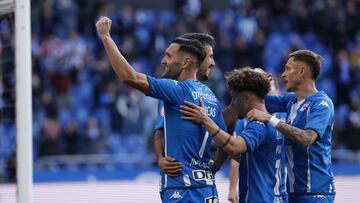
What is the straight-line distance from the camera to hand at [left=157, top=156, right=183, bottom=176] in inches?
279

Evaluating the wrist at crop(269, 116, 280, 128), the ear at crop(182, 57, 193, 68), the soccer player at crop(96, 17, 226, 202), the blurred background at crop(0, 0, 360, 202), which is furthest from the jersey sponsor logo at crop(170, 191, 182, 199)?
the blurred background at crop(0, 0, 360, 202)

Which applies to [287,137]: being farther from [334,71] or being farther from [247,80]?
[334,71]

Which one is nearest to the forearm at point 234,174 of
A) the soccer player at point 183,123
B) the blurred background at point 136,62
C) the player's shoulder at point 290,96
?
the player's shoulder at point 290,96

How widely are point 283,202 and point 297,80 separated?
3.53 ft

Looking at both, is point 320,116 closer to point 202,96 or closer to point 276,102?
point 276,102

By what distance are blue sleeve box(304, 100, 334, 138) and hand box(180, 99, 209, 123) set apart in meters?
0.93

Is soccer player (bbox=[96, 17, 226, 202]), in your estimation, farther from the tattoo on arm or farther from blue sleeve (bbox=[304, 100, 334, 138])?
blue sleeve (bbox=[304, 100, 334, 138])

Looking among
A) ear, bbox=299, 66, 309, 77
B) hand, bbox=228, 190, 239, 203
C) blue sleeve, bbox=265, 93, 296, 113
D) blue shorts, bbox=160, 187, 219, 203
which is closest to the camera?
blue shorts, bbox=160, 187, 219, 203

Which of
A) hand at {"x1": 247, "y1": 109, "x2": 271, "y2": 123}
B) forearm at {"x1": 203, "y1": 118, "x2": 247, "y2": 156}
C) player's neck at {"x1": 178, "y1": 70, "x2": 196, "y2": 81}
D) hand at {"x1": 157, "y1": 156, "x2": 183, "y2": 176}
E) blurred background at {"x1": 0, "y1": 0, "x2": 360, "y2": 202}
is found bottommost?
hand at {"x1": 157, "y1": 156, "x2": 183, "y2": 176}

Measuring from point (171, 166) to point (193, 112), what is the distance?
47cm

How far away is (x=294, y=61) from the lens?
7.77 m

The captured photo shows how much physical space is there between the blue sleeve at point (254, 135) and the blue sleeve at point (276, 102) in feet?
3.24

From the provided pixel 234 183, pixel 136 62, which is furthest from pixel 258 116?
pixel 136 62

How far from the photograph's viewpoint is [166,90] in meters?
7.03
